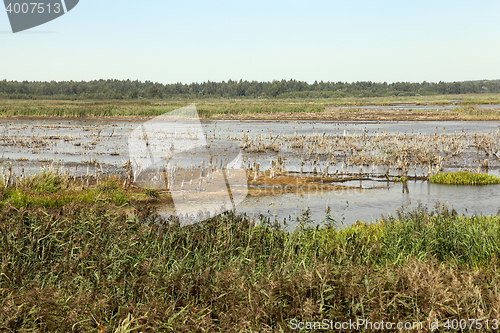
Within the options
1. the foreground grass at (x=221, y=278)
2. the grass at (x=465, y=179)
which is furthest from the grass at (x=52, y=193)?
the grass at (x=465, y=179)

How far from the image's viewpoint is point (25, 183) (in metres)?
14.6

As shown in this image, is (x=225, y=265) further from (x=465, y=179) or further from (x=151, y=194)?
(x=465, y=179)

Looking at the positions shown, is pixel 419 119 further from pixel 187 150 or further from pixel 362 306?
pixel 362 306

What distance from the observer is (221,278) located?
21.9 ft

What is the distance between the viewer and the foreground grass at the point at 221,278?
580 centimetres

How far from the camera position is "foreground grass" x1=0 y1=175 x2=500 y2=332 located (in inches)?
228

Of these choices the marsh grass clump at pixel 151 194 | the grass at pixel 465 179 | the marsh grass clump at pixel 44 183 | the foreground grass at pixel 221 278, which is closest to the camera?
the foreground grass at pixel 221 278

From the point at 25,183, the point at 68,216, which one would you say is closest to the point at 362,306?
the point at 68,216

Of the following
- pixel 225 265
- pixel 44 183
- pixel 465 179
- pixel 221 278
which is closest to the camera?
pixel 221 278
